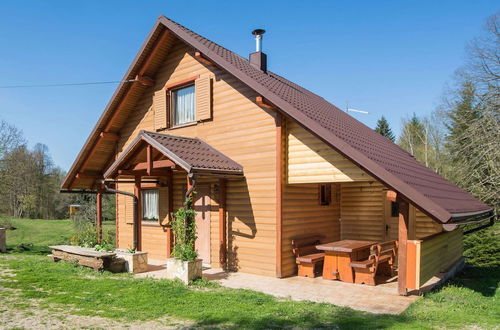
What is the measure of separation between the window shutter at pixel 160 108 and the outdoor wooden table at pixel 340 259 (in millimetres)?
6340

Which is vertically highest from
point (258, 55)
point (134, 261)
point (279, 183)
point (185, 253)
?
point (258, 55)

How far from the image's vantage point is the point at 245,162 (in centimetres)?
978

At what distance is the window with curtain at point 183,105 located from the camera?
37.2ft

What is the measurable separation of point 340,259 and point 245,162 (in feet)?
10.9

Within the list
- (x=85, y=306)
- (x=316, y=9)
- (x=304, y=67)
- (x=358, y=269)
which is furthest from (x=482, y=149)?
(x=85, y=306)

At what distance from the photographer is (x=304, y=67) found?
46.1 ft

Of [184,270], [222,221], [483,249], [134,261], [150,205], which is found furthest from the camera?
[483,249]

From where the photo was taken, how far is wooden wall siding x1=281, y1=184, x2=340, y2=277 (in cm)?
907

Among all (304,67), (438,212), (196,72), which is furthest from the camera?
(304,67)

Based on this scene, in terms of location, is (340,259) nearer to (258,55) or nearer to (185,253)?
(185,253)

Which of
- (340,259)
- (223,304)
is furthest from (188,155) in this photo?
(340,259)

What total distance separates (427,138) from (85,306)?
3303 cm

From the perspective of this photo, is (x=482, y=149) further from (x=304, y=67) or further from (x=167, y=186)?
(x=167, y=186)

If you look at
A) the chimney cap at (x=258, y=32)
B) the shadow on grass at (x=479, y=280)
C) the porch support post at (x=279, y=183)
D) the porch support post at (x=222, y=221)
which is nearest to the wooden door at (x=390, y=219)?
the shadow on grass at (x=479, y=280)
